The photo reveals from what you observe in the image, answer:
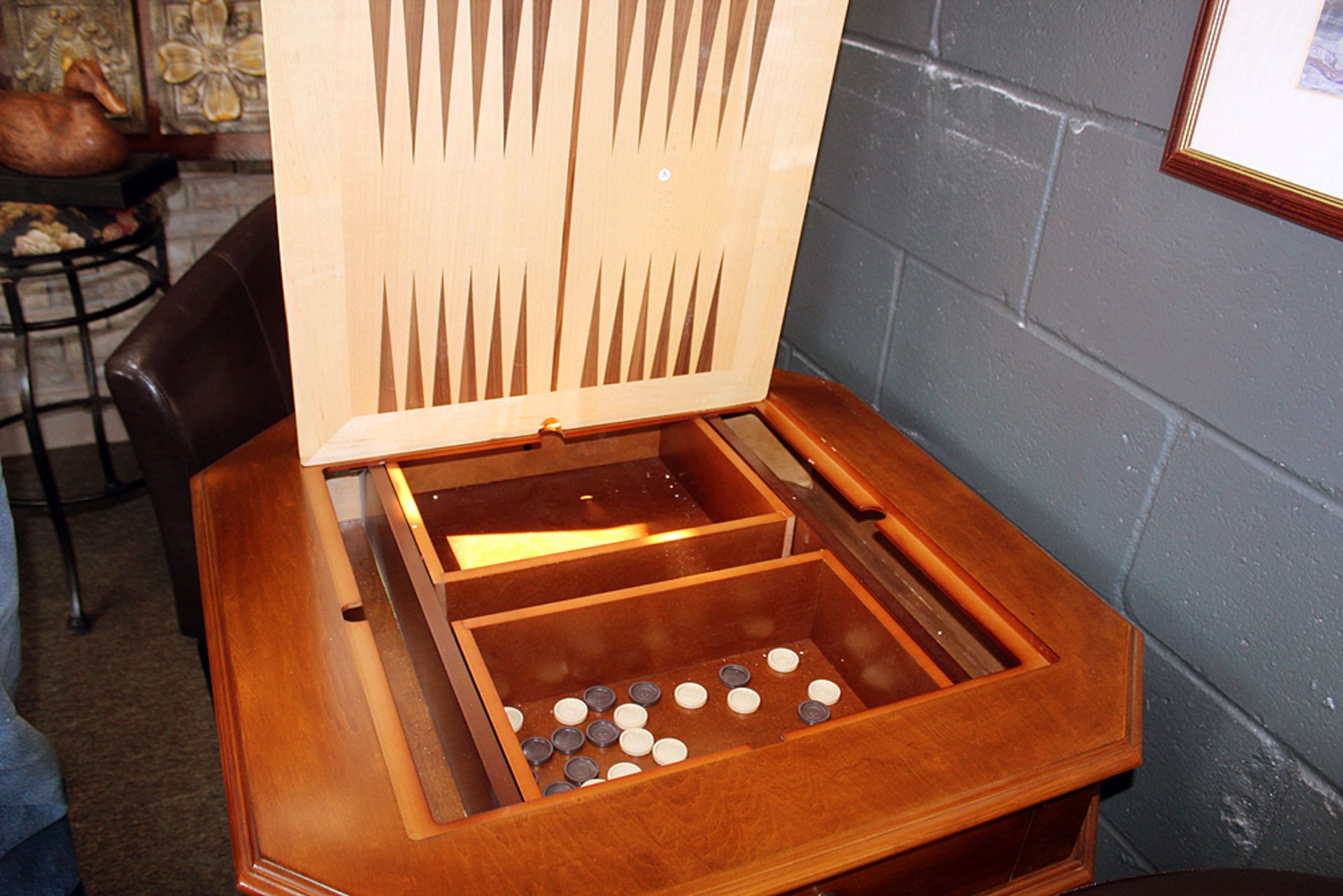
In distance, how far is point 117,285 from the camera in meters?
2.52

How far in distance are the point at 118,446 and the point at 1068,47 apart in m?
2.47

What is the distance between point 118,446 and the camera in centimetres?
267

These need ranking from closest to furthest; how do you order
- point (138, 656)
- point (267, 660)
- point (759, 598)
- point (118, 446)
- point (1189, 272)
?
point (267, 660) < point (1189, 272) < point (759, 598) < point (138, 656) < point (118, 446)

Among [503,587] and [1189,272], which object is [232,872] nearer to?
[503,587]

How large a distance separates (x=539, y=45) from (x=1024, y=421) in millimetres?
665

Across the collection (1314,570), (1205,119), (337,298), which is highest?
(1205,119)

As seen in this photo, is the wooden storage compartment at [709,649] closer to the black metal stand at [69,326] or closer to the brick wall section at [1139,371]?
the brick wall section at [1139,371]

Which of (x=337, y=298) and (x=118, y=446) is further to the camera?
(x=118, y=446)

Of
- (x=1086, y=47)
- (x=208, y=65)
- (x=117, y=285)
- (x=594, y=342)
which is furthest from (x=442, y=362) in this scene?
(x=117, y=285)

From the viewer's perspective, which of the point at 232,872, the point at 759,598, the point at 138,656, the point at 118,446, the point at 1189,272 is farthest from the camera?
the point at 118,446

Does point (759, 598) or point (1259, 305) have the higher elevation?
point (1259, 305)

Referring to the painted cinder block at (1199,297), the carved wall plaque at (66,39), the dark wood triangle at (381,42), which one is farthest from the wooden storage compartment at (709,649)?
the carved wall plaque at (66,39)

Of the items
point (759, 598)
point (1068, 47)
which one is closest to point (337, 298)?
point (759, 598)

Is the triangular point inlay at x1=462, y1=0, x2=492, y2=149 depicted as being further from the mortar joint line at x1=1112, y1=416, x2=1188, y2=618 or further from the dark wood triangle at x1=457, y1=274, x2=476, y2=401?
the mortar joint line at x1=1112, y1=416, x2=1188, y2=618
